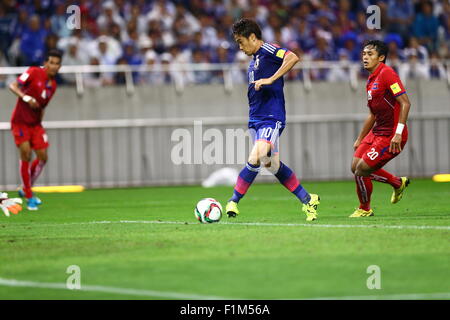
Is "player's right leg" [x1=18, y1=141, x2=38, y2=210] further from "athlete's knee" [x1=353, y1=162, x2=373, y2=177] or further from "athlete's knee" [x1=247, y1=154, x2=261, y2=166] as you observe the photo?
"athlete's knee" [x1=353, y1=162, x2=373, y2=177]

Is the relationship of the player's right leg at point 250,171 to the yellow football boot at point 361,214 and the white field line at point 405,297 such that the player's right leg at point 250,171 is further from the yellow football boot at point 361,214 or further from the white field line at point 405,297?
the white field line at point 405,297

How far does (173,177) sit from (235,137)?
5.35ft

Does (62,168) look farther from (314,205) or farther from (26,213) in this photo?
(314,205)

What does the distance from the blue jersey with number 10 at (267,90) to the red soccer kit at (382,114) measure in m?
1.13

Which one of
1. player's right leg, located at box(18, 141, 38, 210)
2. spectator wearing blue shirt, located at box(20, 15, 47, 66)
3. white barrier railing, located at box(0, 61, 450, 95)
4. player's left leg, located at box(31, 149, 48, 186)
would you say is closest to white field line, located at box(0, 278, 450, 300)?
player's right leg, located at box(18, 141, 38, 210)

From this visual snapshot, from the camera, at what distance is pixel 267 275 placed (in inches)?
277

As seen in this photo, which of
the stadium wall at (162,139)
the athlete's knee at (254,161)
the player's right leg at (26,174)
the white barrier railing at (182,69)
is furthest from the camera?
the white barrier railing at (182,69)

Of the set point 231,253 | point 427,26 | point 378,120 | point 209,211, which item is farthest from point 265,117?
point 427,26

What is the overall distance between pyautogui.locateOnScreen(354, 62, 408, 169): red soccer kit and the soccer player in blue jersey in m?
0.93

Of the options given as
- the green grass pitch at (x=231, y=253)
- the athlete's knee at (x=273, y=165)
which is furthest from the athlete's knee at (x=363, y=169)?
the athlete's knee at (x=273, y=165)

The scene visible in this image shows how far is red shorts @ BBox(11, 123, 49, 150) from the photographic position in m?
15.1

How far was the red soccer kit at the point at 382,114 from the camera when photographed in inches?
450

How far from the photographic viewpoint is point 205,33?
915 inches
